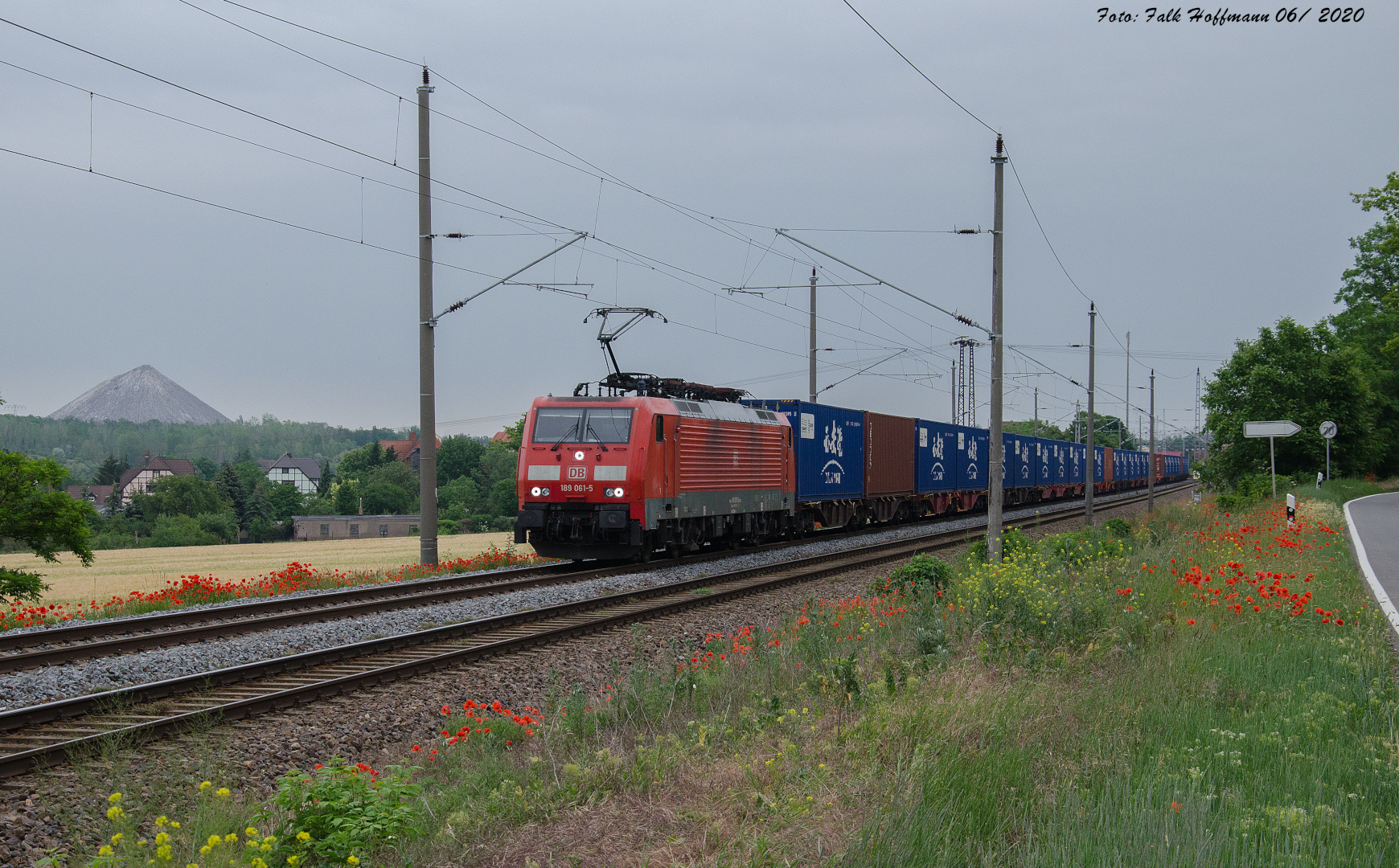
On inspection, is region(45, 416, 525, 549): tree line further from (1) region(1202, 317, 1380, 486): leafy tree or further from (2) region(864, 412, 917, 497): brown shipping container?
(1) region(1202, 317, 1380, 486): leafy tree

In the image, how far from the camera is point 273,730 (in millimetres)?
7633

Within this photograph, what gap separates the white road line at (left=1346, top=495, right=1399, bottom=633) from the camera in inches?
373

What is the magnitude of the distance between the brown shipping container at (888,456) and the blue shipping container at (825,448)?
56cm

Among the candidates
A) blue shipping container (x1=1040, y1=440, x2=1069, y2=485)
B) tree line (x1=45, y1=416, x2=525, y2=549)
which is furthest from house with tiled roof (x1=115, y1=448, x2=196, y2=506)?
blue shipping container (x1=1040, y1=440, x2=1069, y2=485)

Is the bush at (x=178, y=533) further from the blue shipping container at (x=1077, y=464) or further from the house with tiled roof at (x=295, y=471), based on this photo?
the house with tiled roof at (x=295, y=471)

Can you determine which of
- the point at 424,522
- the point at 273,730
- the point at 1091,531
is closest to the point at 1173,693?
the point at 273,730

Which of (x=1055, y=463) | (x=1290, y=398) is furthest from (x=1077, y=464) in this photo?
(x=1290, y=398)

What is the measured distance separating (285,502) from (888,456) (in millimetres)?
90435

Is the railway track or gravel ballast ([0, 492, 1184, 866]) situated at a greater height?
the railway track

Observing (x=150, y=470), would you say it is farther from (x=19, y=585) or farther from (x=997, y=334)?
(x=997, y=334)

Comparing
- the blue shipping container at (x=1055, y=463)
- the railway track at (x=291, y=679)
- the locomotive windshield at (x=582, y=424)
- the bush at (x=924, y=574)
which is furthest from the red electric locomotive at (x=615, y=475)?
the blue shipping container at (x=1055, y=463)

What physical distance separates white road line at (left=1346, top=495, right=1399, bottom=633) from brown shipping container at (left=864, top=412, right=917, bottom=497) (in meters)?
11.8

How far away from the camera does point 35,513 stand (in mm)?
15578

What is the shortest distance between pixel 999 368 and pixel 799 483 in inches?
382
